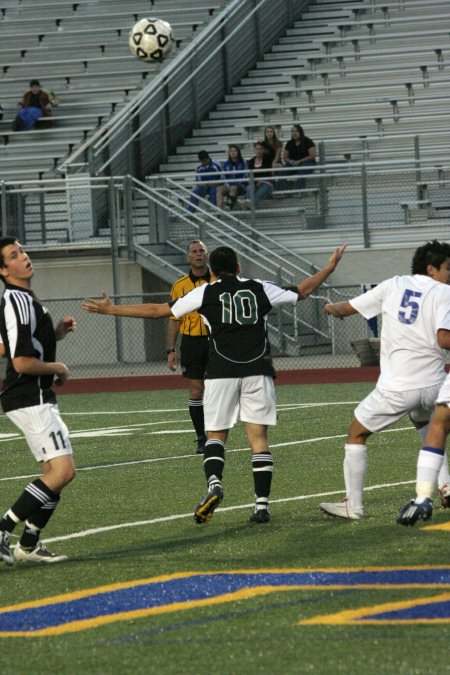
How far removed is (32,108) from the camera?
29938mm

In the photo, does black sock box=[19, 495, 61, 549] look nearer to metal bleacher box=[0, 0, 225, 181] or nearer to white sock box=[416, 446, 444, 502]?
white sock box=[416, 446, 444, 502]

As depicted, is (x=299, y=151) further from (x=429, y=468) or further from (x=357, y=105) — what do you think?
(x=429, y=468)

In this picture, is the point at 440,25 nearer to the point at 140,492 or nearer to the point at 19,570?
the point at 140,492

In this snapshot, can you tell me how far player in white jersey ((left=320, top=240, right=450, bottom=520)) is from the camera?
8625 millimetres

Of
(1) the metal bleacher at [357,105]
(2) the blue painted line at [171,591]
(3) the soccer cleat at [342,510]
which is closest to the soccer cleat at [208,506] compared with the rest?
(3) the soccer cleat at [342,510]

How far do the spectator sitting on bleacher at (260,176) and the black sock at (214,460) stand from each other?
16444mm

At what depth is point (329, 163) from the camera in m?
26.9

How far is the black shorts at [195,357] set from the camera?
1345cm

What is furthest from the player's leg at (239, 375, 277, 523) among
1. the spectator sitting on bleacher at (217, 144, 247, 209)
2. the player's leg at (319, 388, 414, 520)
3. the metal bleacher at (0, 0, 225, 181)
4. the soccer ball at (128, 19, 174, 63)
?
the soccer ball at (128, 19, 174, 63)

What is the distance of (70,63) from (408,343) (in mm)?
24751

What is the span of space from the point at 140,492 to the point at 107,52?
2299cm

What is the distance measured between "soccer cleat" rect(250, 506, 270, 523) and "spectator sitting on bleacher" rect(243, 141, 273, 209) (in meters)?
16.9

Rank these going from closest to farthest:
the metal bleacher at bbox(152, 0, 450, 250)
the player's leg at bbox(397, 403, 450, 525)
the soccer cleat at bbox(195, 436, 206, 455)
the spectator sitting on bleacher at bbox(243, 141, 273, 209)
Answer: the player's leg at bbox(397, 403, 450, 525) → the soccer cleat at bbox(195, 436, 206, 455) → the metal bleacher at bbox(152, 0, 450, 250) → the spectator sitting on bleacher at bbox(243, 141, 273, 209)

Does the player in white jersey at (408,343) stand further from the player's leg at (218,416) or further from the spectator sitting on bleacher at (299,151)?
the spectator sitting on bleacher at (299,151)
